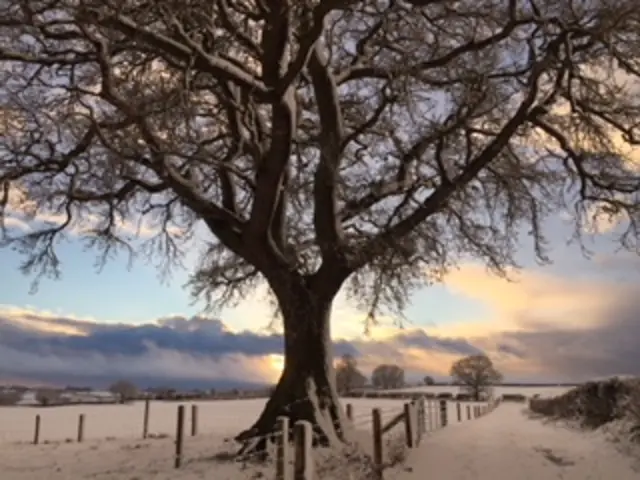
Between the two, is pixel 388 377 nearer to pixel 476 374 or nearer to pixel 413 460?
pixel 476 374

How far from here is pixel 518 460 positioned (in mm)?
12430

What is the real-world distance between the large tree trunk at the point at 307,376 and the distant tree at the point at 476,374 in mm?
69904

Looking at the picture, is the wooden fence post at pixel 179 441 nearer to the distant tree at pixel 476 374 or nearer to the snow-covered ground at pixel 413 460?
the snow-covered ground at pixel 413 460

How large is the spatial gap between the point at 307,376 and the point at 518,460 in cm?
430

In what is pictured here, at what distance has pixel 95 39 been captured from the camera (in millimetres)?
9695

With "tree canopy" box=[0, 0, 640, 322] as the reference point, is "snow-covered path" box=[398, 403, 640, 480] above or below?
below

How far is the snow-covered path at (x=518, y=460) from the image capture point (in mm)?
10672

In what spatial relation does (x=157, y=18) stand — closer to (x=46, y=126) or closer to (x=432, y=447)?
(x=46, y=126)

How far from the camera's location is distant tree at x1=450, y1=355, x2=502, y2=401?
7969cm

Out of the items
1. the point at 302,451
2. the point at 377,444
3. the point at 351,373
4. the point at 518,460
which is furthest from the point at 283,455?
the point at 351,373

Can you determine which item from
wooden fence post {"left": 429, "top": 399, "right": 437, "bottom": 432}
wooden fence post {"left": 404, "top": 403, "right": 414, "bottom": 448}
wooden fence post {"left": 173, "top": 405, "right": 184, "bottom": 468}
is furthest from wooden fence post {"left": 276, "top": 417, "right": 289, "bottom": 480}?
wooden fence post {"left": 429, "top": 399, "right": 437, "bottom": 432}

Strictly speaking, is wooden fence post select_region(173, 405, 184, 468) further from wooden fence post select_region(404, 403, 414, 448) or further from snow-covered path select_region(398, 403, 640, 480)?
wooden fence post select_region(404, 403, 414, 448)

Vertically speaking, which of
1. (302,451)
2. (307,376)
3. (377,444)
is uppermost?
(307,376)

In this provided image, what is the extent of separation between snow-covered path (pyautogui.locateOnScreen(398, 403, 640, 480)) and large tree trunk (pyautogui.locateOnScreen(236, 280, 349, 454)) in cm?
176
